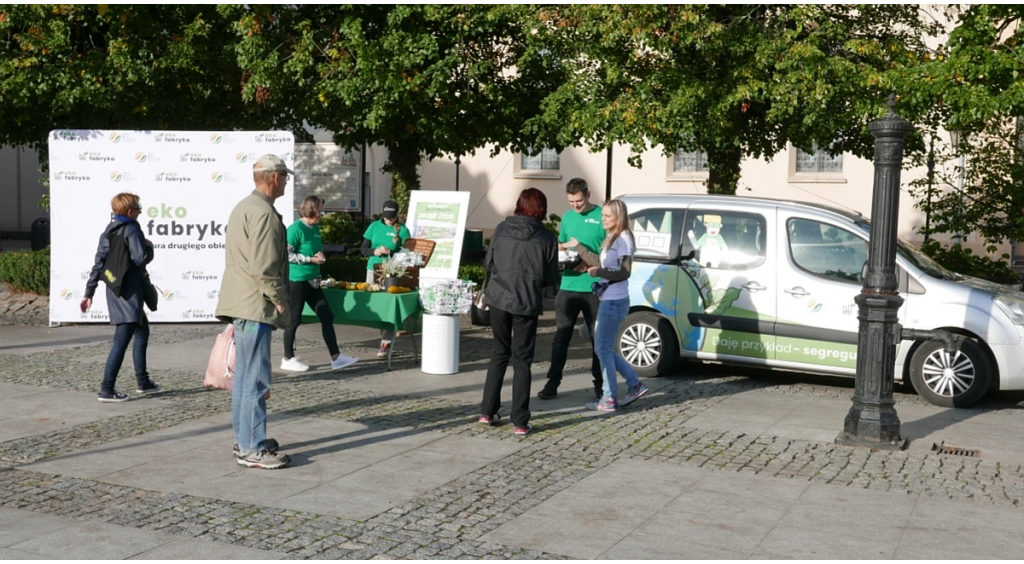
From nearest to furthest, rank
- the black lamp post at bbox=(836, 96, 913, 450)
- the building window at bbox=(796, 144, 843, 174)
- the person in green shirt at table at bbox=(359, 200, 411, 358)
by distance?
the black lamp post at bbox=(836, 96, 913, 450) → the person in green shirt at table at bbox=(359, 200, 411, 358) → the building window at bbox=(796, 144, 843, 174)

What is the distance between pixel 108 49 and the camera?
1530 centimetres

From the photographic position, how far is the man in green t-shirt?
916cm

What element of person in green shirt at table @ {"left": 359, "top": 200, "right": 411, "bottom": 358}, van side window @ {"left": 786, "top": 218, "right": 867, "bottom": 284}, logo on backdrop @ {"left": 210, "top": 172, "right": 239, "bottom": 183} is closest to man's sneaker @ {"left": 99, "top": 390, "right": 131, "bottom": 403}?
person in green shirt at table @ {"left": 359, "top": 200, "right": 411, "bottom": 358}

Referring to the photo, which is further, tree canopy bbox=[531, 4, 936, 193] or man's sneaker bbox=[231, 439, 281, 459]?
tree canopy bbox=[531, 4, 936, 193]

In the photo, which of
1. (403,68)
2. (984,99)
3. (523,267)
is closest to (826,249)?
(984,99)

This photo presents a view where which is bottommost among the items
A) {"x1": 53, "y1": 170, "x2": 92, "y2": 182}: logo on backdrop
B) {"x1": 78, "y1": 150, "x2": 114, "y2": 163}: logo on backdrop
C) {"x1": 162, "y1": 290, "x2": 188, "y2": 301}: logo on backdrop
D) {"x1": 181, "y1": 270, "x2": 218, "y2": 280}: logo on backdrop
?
{"x1": 162, "y1": 290, "x2": 188, "y2": 301}: logo on backdrop

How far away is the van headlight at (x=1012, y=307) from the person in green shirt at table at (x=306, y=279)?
5906 millimetres

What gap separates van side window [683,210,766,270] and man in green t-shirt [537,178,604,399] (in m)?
1.63

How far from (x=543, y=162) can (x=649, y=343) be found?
20.8 metres

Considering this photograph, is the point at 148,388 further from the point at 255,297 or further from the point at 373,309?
the point at 255,297

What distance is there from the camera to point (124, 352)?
29.5 ft

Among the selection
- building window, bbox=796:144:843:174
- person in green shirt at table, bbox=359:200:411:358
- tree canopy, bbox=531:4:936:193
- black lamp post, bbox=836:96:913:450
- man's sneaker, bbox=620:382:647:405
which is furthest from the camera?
building window, bbox=796:144:843:174

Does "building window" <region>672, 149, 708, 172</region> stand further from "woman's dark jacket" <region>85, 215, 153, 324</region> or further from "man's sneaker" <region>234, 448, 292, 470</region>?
"man's sneaker" <region>234, 448, 292, 470</region>

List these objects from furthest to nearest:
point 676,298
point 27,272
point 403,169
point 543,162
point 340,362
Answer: point 543,162
point 403,169
point 27,272
point 340,362
point 676,298
